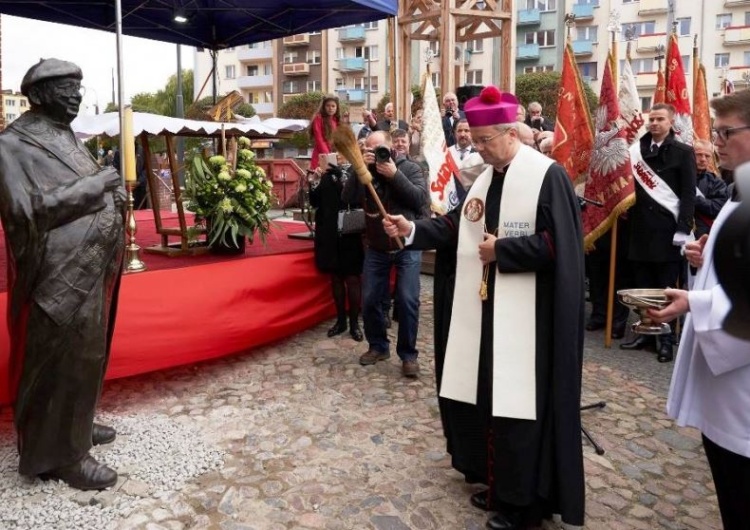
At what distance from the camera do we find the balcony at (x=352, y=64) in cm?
5088

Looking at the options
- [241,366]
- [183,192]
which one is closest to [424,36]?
[183,192]

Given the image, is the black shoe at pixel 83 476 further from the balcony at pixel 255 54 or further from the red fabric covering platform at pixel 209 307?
the balcony at pixel 255 54

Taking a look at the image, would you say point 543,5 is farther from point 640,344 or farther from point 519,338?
point 519,338

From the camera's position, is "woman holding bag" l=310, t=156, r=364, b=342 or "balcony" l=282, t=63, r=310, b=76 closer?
"woman holding bag" l=310, t=156, r=364, b=342

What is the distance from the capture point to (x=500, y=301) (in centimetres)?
303

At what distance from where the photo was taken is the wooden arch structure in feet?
34.2

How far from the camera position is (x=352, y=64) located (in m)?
51.3

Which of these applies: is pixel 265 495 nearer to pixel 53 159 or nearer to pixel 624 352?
pixel 53 159

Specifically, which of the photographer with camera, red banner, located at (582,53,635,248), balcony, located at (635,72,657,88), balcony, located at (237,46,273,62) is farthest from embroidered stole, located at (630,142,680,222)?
balcony, located at (237,46,273,62)

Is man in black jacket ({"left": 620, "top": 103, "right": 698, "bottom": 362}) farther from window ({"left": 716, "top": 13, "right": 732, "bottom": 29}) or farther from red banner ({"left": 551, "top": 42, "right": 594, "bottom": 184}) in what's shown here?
window ({"left": 716, "top": 13, "right": 732, "bottom": 29})

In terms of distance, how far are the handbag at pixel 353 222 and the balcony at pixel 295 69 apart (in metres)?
51.0

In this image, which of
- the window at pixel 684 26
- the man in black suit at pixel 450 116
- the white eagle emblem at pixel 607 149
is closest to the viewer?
the white eagle emblem at pixel 607 149

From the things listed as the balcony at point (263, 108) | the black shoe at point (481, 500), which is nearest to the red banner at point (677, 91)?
the black shoe at point (481, 500)

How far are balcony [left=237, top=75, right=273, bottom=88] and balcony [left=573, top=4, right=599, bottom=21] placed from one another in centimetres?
2525
